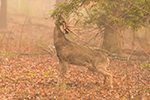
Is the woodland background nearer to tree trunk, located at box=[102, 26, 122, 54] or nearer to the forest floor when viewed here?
the forest floor

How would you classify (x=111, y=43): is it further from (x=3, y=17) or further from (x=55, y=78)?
(x=3, y=17)

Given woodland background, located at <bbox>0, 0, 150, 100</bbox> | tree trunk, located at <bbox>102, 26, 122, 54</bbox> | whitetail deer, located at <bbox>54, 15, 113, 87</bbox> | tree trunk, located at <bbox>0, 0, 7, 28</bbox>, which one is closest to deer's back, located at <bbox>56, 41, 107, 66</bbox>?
whitetail deer, located at <bbox>54, 15, 113, 87</bbox>

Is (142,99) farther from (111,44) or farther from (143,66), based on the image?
(111,44)

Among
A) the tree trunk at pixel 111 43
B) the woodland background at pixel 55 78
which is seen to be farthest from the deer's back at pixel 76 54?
the tree trunk at pixel 111 43

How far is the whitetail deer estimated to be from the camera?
806 centimetres

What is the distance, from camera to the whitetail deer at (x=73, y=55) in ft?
26.5

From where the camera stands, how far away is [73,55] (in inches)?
328

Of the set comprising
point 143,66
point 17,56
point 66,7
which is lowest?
point 17,56

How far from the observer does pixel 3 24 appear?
19.8 metres

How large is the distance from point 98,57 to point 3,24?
14414mm

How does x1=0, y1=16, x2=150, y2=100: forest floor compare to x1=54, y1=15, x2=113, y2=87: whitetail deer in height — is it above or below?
below

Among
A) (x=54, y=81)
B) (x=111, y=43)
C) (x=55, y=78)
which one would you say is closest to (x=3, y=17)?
(x=111, y=43)

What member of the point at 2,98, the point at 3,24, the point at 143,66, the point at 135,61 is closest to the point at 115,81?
the point at 143,66

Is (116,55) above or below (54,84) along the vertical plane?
above
